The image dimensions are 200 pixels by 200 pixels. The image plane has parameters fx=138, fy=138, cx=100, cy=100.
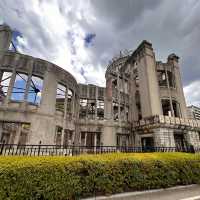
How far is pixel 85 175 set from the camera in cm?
448

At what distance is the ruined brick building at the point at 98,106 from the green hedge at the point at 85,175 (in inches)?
→ 309

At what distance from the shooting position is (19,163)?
3807mm

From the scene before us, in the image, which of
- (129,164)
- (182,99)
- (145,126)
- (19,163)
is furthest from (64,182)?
(182,99)

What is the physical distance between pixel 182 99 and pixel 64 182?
2188 centimetres

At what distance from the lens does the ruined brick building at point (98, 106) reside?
11.8 meters

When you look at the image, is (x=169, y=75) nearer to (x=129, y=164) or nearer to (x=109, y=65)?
(x=109, y=65)

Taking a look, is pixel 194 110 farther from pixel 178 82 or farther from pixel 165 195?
pixel 165 195

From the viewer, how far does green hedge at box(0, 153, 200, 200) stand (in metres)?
3.59

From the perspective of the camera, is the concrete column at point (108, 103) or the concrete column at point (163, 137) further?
the concrete column at point (108, 103)

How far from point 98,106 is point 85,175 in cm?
1512

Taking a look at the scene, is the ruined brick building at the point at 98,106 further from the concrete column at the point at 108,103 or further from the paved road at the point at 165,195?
the paved road at the point at 165,195

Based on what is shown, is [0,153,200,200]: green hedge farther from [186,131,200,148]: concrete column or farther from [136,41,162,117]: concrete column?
[136,41,162,117]: concrete column

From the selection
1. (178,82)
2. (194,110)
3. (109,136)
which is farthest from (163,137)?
(194,110)

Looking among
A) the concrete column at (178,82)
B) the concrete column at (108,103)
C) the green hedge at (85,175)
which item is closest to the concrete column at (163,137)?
the concrete column at (108,103)
